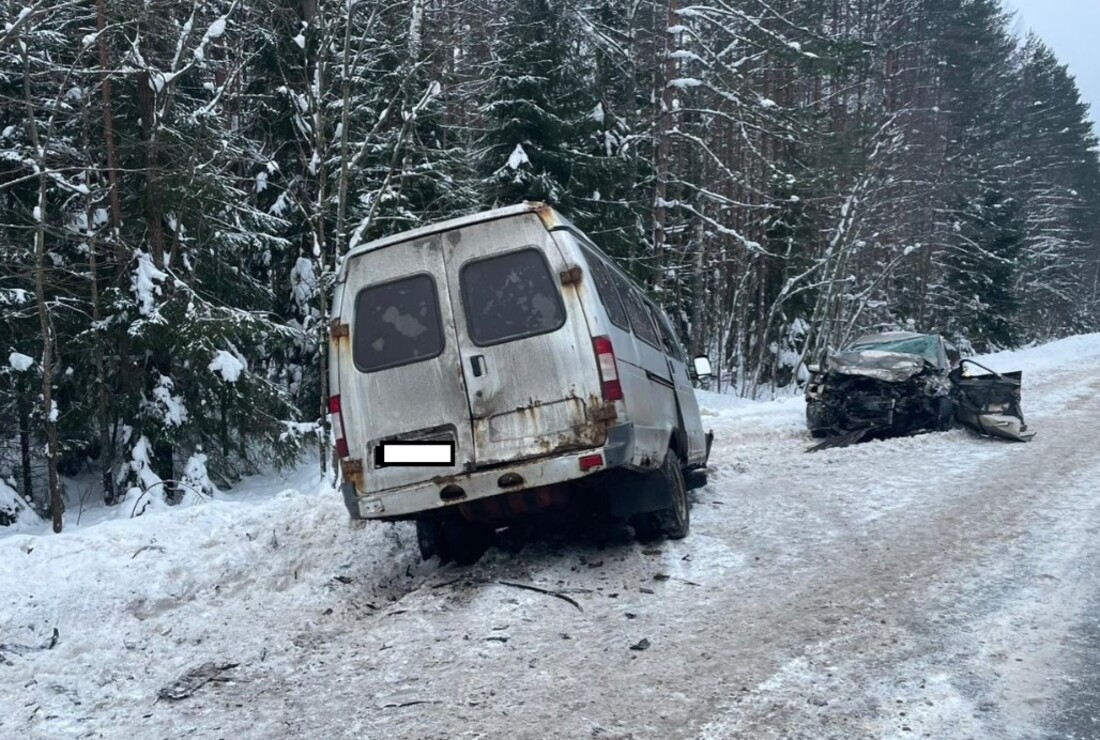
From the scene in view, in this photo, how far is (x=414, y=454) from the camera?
5.64 meters

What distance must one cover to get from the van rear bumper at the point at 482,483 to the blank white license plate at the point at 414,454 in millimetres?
125

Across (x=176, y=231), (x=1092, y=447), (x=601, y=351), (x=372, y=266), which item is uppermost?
(x=176, y=231)

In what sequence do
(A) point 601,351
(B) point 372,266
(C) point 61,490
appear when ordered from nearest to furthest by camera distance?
1. (A) point 601,351
2. (B) point 372,266
3. (C) point 61,490

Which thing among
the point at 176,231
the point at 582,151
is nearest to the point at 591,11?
the point at 582,151

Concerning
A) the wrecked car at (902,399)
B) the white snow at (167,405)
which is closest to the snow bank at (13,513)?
the white snow at (167,405)

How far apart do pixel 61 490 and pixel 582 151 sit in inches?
463

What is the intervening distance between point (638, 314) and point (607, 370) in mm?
1942

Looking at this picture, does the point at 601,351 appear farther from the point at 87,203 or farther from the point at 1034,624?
the point at 87,203

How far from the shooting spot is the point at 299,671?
472 centimetres

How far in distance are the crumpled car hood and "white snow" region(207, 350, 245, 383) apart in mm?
8994

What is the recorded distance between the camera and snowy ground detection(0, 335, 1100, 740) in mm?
3875

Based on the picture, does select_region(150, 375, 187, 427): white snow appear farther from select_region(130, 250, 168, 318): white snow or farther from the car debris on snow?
the car debris on snow

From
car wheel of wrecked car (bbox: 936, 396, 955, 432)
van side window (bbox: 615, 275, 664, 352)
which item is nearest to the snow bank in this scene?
van side window (bbox: 615, 275, 664, 352)

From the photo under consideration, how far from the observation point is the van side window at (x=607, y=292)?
19.3 feet
